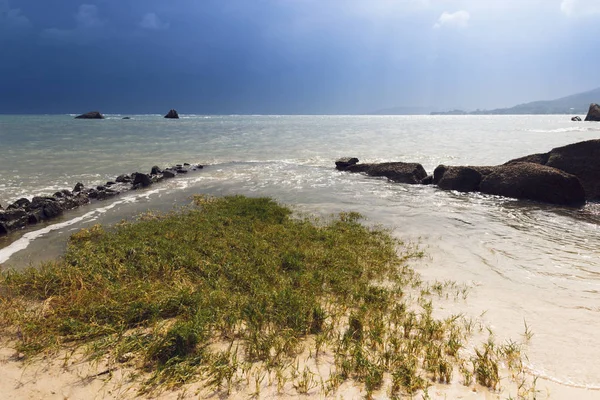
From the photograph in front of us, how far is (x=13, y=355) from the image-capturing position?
5160 mm

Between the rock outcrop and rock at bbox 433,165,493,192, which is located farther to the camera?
the rock outcrop

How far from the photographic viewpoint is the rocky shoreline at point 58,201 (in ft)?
43.4

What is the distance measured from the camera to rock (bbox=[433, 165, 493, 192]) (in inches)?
821

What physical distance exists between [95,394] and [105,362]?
0.65 metres

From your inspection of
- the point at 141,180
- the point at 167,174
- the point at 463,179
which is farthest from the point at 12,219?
the point at 463,179

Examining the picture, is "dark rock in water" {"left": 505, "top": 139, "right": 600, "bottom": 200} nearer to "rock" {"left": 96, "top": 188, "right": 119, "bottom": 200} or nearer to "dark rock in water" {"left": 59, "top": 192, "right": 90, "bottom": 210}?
"rock" {"left": 96, "top": 188, "right": 119, "bottom": 200}

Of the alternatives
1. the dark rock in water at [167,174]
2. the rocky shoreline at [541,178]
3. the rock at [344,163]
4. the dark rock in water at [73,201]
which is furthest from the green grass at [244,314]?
the rock at [344,163]

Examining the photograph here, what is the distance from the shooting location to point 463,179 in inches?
830

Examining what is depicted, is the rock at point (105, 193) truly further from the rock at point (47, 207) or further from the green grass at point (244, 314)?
the green grass at point (244, 314)

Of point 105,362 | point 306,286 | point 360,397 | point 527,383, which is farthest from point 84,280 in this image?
point 527,383

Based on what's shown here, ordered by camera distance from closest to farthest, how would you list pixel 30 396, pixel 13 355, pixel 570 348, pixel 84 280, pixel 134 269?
1. pixel 30 396
2. pixel 13 355
3. pixel 570 348
4. pixel 84 280
5. pixel 134 269

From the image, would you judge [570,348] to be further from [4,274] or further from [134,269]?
[4,274]

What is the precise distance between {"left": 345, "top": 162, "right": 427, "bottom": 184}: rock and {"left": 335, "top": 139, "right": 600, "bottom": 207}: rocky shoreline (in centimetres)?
9

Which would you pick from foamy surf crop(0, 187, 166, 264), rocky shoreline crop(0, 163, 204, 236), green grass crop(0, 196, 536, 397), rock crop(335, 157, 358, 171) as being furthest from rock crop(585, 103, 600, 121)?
foamy surf crop(0, 187, 166, 264)
